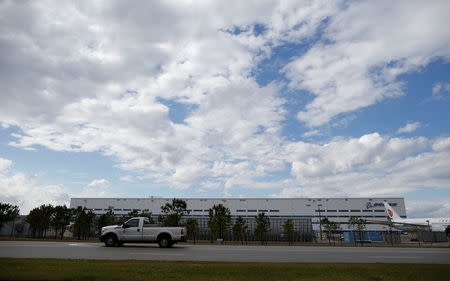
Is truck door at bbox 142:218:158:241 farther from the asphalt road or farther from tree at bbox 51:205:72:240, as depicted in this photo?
tree at bbox 51:205:72:240

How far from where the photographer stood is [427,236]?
163 feet

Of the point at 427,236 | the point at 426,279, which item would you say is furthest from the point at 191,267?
the point at 427,236

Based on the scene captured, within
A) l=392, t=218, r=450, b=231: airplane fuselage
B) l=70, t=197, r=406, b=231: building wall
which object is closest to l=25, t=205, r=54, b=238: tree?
l=70, t=197, r=406, b=231: building wall

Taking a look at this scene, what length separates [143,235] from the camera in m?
18.5

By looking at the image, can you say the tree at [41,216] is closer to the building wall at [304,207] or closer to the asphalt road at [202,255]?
the asphalt road at [202,255]

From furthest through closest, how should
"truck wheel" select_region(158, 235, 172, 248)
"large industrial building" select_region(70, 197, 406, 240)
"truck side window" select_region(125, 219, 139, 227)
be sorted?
"large industrial building" select_region(70, 197, 406, 240)
"truck side window" select_region(125, 219, 139, 227)
"truck wheel" select_region(158, 235, 172, 248)

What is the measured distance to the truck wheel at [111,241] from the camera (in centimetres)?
1830

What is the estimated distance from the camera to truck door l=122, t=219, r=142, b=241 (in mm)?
18500

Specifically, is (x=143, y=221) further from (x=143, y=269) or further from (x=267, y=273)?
(x=267, y=273)

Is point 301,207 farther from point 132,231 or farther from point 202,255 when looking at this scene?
point 202,255

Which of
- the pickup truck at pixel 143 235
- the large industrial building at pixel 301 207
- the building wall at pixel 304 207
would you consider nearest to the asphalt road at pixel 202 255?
the pickup truck at pixel 143 235

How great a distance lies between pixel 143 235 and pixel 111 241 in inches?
82.7

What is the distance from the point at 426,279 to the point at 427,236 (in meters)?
53.1

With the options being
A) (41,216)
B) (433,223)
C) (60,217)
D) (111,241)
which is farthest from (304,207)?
(111,241)
